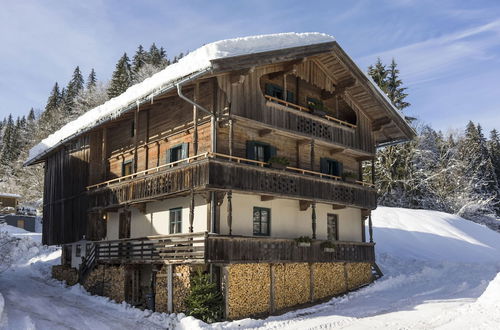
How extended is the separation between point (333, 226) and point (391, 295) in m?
4.87

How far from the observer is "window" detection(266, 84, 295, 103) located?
24422 mm

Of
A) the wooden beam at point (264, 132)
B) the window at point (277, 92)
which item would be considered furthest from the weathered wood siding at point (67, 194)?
the window at point (277, 92)

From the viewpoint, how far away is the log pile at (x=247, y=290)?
64.4 feet

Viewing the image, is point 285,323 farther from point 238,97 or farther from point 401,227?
point 401,227

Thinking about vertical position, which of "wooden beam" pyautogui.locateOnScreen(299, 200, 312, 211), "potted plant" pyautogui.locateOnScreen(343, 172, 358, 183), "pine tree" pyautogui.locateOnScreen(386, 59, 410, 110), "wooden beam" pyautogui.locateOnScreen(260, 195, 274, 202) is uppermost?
"pine tree" pyautogui.locateOnScreen(386, 59, 410, 110)

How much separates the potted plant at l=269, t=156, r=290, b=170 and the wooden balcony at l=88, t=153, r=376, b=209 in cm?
34

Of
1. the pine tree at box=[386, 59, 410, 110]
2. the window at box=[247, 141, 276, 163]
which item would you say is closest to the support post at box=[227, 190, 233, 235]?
the window at box=[247, 141, 276, 163]

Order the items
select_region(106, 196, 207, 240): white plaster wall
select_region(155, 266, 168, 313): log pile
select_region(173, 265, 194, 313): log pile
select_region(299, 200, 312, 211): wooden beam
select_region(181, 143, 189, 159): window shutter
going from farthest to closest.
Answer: select_region(299, 200, 312, 211): wooden beam, select_region(181, 143, 189, 159): window shutter, select_region(106, 196, 207, 240): white plaster wall, select_region(155, 266, 168, 313): log pile, select_region(173, 265, 194, 313): log pile

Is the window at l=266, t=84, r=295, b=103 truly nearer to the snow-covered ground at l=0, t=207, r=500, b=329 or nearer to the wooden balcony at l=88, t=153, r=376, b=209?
the wooden balcony at l=88, t=153, r=376, b=209

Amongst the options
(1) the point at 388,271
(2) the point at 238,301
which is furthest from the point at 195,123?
(1) the point at 388,271

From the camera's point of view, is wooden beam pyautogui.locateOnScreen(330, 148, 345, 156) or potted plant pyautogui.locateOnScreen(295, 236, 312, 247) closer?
potted plant pyautogui.locateOnScreen(295, 236, 312, 247)

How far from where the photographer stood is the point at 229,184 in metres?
19.8

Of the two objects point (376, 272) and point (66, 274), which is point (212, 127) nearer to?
point (376, 272)

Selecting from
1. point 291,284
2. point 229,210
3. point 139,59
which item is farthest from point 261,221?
point 139,59
